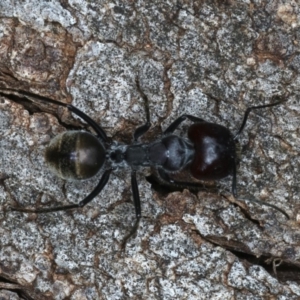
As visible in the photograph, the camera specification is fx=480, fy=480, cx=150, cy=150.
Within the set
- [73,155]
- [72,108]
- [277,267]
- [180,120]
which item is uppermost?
[180,120]

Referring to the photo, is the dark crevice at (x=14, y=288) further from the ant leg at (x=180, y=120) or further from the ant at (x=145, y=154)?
the ant leg at (x=180, y=120)

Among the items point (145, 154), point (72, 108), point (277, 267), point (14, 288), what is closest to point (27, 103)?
point (72, 108)

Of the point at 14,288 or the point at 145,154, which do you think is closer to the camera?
the point at 14,288

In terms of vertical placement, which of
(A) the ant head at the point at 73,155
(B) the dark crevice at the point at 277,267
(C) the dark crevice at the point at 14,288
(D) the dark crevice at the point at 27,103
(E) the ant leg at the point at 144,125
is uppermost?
(E) the ant leg at the point at 144,125

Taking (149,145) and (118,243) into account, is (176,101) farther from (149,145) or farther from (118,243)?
(118,243)

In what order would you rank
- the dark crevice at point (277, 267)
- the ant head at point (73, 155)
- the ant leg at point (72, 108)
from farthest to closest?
the dark crevice at point (277, 267) < the ant leg at point (72, 108) < the ant head at point (73, 155)

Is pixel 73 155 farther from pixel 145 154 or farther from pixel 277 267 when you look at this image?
pixel 277 267

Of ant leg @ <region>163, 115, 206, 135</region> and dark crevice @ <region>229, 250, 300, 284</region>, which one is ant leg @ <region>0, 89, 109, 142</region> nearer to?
ant leg @ <region>163, 115, 206, 135</region>

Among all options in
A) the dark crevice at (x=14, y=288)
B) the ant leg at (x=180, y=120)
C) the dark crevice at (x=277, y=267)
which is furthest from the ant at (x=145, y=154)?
the dark crevice at (x=14, y=288)

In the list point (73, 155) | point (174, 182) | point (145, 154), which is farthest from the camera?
point (145, 154)
